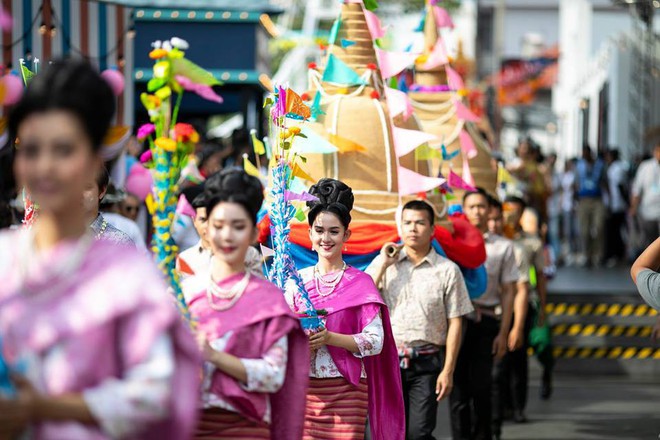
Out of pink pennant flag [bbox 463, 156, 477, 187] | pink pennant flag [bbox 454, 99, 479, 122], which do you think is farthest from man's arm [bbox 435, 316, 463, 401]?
pink pennant flag [bbox 454, 99, 479, 122]

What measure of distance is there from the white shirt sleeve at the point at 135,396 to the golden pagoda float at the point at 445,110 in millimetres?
7863

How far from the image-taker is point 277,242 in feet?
22.9

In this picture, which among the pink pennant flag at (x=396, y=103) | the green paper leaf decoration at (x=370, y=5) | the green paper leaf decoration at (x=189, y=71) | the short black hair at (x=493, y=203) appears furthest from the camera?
the short black hair at (x=493, y=203)

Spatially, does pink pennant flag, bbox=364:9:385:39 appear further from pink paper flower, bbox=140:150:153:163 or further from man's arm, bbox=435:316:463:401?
pink paper flower, bbox=140:150:153:163

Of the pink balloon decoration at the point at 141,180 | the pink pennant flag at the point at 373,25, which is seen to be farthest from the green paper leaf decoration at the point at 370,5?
the pink balloon decoration at the point at 141,180

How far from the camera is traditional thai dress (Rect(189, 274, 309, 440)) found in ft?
17.0

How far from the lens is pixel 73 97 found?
4.04 m

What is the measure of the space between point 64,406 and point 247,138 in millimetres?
10001

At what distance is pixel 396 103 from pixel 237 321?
479cm

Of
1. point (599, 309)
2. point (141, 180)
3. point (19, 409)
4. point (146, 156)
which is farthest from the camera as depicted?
point (599, 309)

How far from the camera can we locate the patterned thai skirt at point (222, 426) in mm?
5285

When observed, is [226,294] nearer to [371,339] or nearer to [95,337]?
[95,337]

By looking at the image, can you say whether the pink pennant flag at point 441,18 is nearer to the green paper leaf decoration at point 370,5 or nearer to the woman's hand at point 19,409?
the green paper leaf decoration at point 370,5

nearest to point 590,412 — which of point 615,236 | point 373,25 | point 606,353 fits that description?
point 606,353
